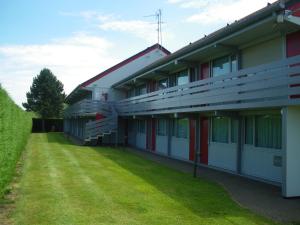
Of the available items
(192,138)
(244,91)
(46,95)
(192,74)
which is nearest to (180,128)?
(192,138)

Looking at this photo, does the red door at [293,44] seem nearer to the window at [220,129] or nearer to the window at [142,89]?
the window at [220,129]

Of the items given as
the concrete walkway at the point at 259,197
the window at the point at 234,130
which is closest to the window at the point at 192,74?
the window at the point at 234,130

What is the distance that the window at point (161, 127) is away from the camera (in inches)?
882

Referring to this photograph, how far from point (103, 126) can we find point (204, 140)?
1174cm

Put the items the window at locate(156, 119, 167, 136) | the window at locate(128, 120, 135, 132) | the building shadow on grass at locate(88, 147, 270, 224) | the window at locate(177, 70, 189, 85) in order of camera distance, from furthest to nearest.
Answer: the window at locate(128, 120, 135, 132) < the window at locate(156, 119, 167, 136) < the window at locate(177, 70, 189, 85) < the building shadow on grass at locate(88, 147, 270, 224)

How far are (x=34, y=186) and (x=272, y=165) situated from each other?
24.5 feet

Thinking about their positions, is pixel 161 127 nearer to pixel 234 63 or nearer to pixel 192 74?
pixel 192 74

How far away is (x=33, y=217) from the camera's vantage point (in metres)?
7.41

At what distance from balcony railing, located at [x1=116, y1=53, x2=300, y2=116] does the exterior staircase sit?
8.88m

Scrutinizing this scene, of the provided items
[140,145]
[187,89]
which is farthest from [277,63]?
[140,145]

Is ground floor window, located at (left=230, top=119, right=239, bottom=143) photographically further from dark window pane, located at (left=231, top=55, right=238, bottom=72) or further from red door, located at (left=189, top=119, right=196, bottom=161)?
red door, located at (left=189, top=119, right=196, bottom=161)

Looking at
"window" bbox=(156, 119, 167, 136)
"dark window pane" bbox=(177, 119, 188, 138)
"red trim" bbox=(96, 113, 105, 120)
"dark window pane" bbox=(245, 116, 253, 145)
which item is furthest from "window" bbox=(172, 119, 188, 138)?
"red trim" bbox=(96, 113, 105, 120)

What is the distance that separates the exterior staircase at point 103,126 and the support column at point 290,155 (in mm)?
18627

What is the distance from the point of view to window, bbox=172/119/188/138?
19453 mm
